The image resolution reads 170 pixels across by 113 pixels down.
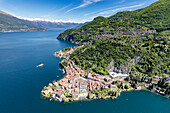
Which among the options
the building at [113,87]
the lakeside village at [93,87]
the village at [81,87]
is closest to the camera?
the village at [81,87]

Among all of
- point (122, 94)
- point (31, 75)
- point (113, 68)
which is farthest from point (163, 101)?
point (31, 75)

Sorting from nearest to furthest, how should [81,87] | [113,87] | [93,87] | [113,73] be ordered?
[81,87] < [93,87] < [113,87] < [113,73]

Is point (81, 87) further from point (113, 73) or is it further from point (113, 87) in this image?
point (113, 73)

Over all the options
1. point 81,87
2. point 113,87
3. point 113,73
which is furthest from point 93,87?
point 113,73

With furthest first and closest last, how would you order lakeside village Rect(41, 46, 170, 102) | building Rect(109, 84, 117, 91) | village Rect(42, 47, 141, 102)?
building Rect(109, 84, 117, 91)
lakeside village Rect(41, 46, 170, 102)
village Rect(42, 47, 141, 102)

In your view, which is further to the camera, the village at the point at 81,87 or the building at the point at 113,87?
the building at the point at 113,87

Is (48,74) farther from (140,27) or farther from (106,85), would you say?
(140,27)

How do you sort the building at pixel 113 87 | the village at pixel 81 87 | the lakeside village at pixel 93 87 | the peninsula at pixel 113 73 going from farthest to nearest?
the building at pixel 113 87 < the peninsula at pixel 113 73 < the lakeside village at pixel 93 87 < the village at pixel 81 87

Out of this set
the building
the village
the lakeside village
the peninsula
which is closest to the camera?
the village
